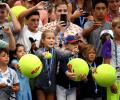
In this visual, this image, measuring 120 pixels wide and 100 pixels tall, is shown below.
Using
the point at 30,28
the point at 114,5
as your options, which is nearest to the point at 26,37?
the point at 30,28

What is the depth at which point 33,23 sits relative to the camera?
22.2ft

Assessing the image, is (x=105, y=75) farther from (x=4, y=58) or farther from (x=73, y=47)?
(x=4, y=58)

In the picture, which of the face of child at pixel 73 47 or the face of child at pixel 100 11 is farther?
the face of child at pixel 100 11

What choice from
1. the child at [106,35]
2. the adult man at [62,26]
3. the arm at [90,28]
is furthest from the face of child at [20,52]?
the child at [106,35]

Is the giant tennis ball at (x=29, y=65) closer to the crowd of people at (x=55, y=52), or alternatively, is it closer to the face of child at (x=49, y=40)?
the crowd of people at (x=55, y=52)

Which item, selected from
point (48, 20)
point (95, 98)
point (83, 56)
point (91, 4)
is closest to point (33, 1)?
point (48, 20)

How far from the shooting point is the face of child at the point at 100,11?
7023mm

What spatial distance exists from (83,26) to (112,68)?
1576 millimetres

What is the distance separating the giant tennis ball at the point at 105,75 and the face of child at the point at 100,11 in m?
1.32

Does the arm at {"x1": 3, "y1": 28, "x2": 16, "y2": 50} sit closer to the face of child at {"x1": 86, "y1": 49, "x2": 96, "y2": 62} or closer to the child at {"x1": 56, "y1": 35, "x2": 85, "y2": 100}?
the child at {"x1": 56, "y1": 35, "x2": 85, "y2": 100}

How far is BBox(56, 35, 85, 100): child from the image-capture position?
6371 millimetres

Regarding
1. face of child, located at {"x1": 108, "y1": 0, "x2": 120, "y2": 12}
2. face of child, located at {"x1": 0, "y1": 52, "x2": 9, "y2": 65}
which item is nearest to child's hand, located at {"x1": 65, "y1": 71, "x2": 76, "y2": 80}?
face of child, located at {"x1": 0, "y1": 52, "x2": 9, "y2": 65}

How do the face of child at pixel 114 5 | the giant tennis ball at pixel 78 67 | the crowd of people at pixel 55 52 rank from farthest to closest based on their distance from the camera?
1. the face of child at pixel 114 5
2. the crowd of people at pixel 55 52
3. the giant tennis ball at pixel 78 67

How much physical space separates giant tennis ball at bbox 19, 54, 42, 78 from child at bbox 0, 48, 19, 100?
286 mm
